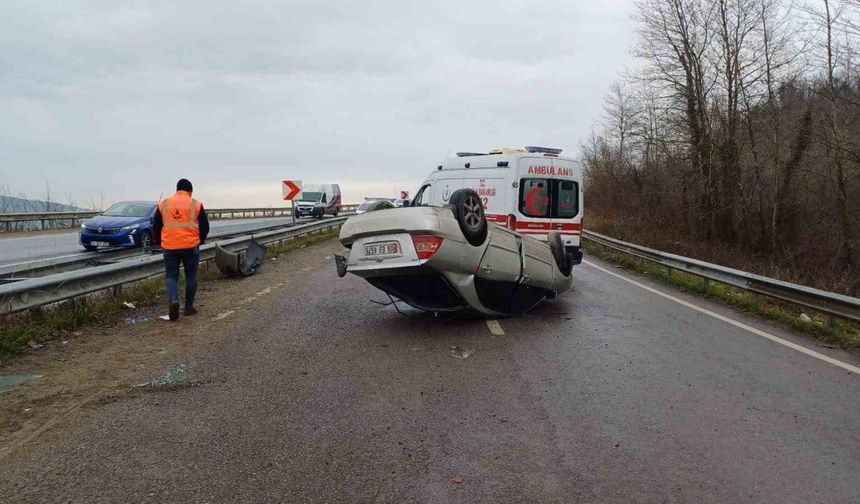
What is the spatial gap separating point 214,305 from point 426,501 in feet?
22.5

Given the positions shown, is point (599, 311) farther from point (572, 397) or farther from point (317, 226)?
point (317, 226)

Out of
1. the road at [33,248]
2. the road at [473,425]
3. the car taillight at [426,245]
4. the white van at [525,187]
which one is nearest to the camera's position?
the road at [473,425]

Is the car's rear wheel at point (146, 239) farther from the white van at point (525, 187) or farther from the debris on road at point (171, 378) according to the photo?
the debris on road at point (171, 378)

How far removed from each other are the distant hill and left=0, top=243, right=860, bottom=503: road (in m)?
26.8

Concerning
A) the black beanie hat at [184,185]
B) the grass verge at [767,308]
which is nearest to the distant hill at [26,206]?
the black beanie hat at [184,185]

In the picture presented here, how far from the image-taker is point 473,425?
4.18 m

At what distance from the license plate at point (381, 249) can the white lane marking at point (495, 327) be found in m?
1.68

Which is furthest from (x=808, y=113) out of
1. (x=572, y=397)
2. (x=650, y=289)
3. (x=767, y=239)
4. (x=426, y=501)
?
(x=426, y=501)

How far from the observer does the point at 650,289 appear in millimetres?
11766

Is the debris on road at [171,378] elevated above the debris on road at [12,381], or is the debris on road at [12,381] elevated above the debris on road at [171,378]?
the debris on road at [12,381]

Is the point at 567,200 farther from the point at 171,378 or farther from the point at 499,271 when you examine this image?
the point at 171,378

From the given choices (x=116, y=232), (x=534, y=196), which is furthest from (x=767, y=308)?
(x=116, y=232)

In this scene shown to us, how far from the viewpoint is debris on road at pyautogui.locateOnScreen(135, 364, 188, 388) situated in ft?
16.6

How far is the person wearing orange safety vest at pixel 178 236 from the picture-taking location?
7949mm
